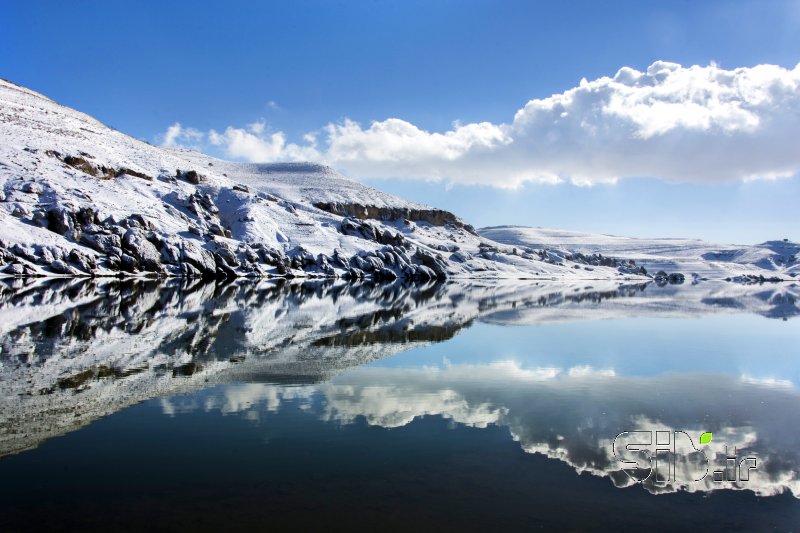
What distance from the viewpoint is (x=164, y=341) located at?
24.9 m

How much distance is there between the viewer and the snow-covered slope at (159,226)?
7256 centimetres

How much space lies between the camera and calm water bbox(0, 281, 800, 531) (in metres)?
8.90

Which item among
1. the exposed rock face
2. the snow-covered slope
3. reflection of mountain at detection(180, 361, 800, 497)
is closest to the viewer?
reflection of mountain at detection(180, 361, 800, 497)

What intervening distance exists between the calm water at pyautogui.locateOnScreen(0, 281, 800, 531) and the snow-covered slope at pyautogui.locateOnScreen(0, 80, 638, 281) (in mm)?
50404

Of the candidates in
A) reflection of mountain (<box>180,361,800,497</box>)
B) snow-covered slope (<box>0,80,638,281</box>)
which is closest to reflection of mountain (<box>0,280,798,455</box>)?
reflection of mountain (<box>180,361,800,497</box>)

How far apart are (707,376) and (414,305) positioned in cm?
3224

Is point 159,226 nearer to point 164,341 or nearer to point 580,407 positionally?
point 164,341

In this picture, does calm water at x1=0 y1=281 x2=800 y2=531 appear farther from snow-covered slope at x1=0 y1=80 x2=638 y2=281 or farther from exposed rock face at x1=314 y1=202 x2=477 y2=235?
exposed rock face at x1=314 y1=202 x2=477 y2=235

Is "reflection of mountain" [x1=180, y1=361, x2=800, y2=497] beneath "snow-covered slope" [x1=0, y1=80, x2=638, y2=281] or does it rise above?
beneath

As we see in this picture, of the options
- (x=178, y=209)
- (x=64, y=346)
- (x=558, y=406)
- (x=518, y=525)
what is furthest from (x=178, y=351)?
(x=178, y=209)

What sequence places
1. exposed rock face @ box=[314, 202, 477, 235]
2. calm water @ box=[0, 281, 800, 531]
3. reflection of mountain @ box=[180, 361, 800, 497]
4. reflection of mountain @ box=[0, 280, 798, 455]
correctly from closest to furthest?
calm water @ box=[0, 281, 800, 531]
reflection of mountain @ box=[180, 361, 800, 497]
reflection of mountain @ box=[0, 280, 798, 455]
exposed rock face @ box=[314, 202, 477, 235]

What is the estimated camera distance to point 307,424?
13383mm

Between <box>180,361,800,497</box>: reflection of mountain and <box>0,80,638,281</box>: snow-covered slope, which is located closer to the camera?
<box>180,361,800,497</box>: reflection of mountain

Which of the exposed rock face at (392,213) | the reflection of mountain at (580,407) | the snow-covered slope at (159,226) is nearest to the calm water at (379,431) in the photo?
the reflection of mountain at (580,407)
